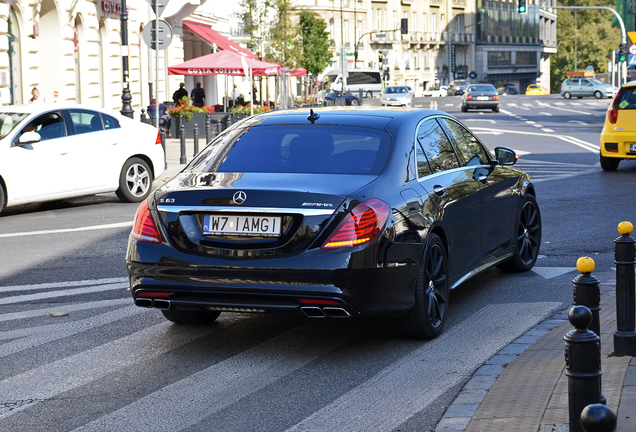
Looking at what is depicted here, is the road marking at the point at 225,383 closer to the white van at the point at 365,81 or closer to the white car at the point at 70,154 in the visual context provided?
the white car at the point at 70,154

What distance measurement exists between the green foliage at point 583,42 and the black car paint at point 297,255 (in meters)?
124

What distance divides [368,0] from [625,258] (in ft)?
340

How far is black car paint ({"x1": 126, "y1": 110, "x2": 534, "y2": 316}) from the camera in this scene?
18.0 feet

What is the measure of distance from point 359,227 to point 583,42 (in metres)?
130

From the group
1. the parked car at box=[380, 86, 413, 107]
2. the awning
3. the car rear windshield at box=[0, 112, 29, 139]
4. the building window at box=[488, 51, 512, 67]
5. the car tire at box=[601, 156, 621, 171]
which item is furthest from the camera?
the building window at box=[488, 51, 512, 67]

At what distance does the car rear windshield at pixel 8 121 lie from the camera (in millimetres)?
13047

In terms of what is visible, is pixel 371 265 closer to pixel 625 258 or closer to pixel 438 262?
pixel 438 262

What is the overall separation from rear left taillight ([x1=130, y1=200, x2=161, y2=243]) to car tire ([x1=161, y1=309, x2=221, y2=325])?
808 millimetres

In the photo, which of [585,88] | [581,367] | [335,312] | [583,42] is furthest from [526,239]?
[583,42]

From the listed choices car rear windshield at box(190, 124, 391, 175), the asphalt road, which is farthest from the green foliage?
car rear windshield at box(190, 124, 391, 175)

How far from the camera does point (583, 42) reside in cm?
12938

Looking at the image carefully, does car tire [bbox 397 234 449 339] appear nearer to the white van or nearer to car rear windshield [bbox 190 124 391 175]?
car rear windshield [bbox 190 124 391 175]

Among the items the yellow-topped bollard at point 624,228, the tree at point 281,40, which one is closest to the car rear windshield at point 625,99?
the yellow-topped bollard at point 624,228

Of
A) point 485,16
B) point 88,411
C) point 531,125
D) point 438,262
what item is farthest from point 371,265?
point 485,16
